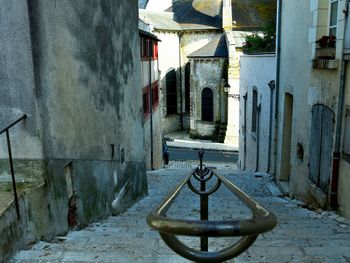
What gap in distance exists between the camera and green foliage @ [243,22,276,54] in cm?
1383

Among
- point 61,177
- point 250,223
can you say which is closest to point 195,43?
point 61,177

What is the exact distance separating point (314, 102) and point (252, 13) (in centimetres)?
2471

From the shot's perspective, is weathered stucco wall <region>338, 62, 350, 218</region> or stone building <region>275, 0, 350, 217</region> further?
stone building <region>275, 0, 350, 217</region>

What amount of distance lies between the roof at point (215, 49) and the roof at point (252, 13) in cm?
212

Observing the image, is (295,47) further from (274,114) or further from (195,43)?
(195,43)

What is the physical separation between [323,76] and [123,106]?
12.6 feet

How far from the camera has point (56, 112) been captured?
408 cm

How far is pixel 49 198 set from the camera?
3.98m

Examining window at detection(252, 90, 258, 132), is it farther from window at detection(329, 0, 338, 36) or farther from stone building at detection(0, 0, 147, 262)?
stone building at detection(0, 0, 147, 262)

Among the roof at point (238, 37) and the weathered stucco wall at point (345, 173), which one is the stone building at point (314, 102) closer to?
the weathered stucco wall at point (345, 173)

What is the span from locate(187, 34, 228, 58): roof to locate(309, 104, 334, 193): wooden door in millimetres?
20564

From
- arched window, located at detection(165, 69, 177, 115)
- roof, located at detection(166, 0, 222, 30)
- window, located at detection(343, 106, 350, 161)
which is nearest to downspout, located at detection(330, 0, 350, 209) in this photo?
window, located at detection(343, 106, 350, 161)

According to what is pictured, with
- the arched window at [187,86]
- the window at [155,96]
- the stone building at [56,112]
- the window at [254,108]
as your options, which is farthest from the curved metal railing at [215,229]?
the arched window at [187,86]

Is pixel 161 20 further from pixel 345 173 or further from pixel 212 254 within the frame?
pixel 212 254
